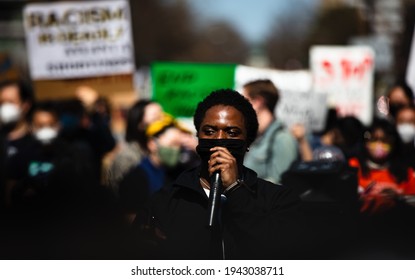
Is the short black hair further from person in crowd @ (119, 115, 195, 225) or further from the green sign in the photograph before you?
the green sign

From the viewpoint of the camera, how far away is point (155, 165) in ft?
21.1

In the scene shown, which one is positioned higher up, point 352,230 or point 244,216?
point 244,216

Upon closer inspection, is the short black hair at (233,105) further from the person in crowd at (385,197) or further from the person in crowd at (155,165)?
the person in crowd at (155,165)

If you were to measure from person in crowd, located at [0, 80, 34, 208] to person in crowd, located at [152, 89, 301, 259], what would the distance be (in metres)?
2.82

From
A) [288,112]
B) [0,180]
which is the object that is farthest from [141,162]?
[288,112]

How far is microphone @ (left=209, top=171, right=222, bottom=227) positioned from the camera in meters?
3.43

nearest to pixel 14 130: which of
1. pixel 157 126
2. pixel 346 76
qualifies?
pixel 157 126

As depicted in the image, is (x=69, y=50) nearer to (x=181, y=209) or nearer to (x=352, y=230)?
(x=352, y=230)

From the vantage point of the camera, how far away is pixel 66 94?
1029cm

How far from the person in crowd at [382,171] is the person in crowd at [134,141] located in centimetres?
142

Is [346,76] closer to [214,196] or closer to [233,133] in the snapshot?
[233,133]

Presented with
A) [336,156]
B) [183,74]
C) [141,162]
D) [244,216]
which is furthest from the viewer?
[183,74]

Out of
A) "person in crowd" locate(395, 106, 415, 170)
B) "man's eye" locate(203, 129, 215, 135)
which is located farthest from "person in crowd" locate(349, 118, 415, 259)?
"man's eye" locate(203, 129, 215, 135)

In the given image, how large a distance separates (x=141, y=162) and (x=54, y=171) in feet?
1.91
